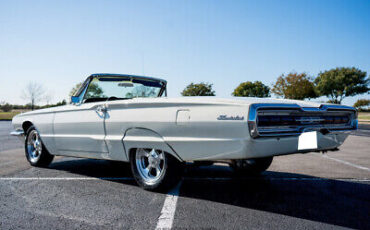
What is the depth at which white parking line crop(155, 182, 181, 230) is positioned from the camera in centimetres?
230

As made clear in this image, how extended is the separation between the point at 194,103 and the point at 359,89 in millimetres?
49865

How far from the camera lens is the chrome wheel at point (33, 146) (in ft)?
15.8

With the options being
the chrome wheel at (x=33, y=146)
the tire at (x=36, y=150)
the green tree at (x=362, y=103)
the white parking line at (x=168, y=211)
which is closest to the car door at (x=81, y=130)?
the tire at (x=36, y=150)

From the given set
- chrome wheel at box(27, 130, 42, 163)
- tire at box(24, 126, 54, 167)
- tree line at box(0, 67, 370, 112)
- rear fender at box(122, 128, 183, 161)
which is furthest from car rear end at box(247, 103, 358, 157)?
tree line at box(0, 67, 370, 112)

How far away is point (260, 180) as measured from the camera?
389 centimetres

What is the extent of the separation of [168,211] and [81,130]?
73.0 inches

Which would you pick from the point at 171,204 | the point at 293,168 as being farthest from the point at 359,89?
the point at 171,204

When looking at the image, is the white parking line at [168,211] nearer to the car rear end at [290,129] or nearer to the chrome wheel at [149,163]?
the chrome wheel at [149,163]

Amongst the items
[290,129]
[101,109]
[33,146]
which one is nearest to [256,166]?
[290,129]

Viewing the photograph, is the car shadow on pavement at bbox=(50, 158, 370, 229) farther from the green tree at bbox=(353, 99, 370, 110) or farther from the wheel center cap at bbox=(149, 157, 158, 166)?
the green tree at bbox=(353, 99, 370, 110)

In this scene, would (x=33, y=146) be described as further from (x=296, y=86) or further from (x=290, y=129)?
(x=296, y=86)

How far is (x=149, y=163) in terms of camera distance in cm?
330

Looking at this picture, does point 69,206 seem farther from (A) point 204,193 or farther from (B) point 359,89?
(B) point 359,89

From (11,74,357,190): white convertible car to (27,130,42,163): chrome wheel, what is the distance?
27.3 inches
